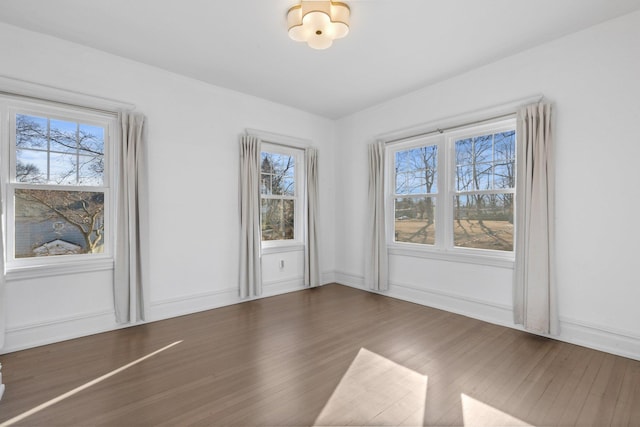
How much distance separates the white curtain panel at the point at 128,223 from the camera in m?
3.19

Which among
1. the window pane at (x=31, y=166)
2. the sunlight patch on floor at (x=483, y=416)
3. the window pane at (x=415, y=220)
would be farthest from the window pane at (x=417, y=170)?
the window pane at (x=31, y=166)

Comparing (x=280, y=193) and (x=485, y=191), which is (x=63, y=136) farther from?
(x=485, y=191)

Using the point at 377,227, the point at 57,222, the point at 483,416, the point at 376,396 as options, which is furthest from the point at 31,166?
the point at 483,416

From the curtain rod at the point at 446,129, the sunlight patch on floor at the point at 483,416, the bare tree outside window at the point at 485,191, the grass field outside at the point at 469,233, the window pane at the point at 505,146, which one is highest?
the curtain rod at the point at 446,129

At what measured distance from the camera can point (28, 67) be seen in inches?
110

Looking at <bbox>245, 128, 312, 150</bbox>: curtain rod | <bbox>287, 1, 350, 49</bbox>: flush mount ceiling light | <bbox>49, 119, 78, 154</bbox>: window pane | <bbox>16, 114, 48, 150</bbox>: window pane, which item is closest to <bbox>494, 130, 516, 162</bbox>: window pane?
<bbox>287, 1, 350, 49</bbox>: flush mount ceiling light

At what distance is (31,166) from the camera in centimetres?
289

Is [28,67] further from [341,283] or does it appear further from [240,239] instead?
[341,283]

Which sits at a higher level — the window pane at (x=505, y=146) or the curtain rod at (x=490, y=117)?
the curtain rod at (x=490, y=117)

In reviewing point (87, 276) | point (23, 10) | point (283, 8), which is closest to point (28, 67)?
point (23, 10)

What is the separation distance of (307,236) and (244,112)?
204 cm

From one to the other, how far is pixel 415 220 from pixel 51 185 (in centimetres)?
414

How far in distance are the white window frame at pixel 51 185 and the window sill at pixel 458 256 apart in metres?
3.54

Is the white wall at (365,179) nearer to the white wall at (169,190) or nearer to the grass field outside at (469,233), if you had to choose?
the white wall at (169,190)
